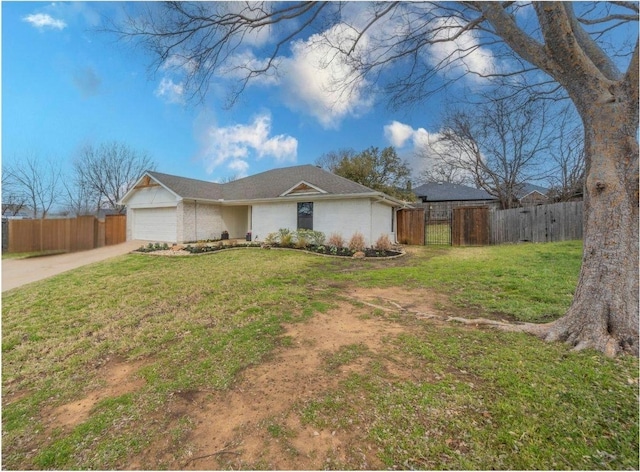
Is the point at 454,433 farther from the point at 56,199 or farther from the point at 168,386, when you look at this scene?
the point at 56,199

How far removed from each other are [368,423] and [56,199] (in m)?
34.8

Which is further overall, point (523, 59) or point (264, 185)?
point (264, 185)

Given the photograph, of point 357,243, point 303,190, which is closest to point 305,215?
point 303,190

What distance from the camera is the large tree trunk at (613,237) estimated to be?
304cm

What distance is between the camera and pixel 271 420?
2.24 meters

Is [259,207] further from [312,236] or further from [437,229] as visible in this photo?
[437,229]

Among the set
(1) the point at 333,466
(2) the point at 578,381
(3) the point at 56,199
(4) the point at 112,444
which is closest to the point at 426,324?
(2) the point at 578,381

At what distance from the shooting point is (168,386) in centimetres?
283

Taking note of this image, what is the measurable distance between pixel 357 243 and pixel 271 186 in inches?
284

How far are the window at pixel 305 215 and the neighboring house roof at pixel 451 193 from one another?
19.6 m

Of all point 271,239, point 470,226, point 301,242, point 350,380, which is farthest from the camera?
point 470,226

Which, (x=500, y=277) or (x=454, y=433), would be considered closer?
(x=454, y=433)

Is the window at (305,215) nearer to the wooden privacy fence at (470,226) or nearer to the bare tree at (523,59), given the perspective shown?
the wooden privacy fence at (470,226)

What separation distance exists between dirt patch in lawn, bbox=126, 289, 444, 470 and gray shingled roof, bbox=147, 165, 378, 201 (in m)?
10.3
